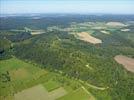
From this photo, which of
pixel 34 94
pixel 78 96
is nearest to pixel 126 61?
pixel 78 96

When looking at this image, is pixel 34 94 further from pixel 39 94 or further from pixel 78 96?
pixel 78 96

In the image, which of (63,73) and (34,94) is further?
(63,73)

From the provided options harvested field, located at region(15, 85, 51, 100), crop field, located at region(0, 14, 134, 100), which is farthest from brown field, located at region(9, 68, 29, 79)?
harvested field, located at region(15, 85, 51, 100)

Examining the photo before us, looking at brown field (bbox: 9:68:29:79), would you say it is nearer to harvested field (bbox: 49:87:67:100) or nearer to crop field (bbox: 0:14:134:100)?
crop field (bbox: 0:14:134:100)

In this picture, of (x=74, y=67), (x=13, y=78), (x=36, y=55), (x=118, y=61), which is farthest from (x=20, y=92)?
(x=118, y=61)

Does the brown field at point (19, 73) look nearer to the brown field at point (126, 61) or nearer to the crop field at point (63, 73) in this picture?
the crop field at point (63, 73)

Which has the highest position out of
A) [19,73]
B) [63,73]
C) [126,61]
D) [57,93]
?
[57,93]

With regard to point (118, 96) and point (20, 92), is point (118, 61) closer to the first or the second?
point (118, 96)
